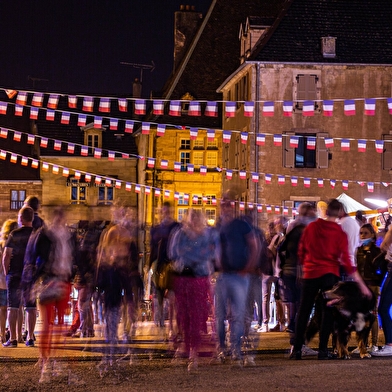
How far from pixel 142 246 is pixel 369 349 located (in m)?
43.2

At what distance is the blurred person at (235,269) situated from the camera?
12.0m

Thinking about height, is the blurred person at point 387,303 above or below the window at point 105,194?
below

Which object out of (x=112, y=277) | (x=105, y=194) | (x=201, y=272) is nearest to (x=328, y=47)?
(x=105, y=194)

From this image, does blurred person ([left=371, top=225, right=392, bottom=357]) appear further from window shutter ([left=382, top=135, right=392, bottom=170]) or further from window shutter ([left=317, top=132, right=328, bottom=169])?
window shutter ([left=382, top=135, right=392, bottom=170])

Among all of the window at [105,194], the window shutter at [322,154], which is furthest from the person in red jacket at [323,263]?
→ the window at [105,194]

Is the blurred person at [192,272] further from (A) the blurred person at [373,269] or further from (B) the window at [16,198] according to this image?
(B) the window at [16,198]

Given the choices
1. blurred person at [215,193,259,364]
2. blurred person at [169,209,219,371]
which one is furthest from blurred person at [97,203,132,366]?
blurred person at [215,193,259,364]

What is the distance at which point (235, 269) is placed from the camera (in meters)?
12.0

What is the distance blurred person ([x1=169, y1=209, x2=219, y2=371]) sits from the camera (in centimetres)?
1188

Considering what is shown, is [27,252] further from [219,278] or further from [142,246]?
[142,246]

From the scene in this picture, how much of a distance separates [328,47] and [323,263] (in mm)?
31229

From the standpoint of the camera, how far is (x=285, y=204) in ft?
139

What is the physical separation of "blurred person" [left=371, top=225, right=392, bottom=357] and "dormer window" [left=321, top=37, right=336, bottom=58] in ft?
99.1

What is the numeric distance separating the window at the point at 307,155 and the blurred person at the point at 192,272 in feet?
101
